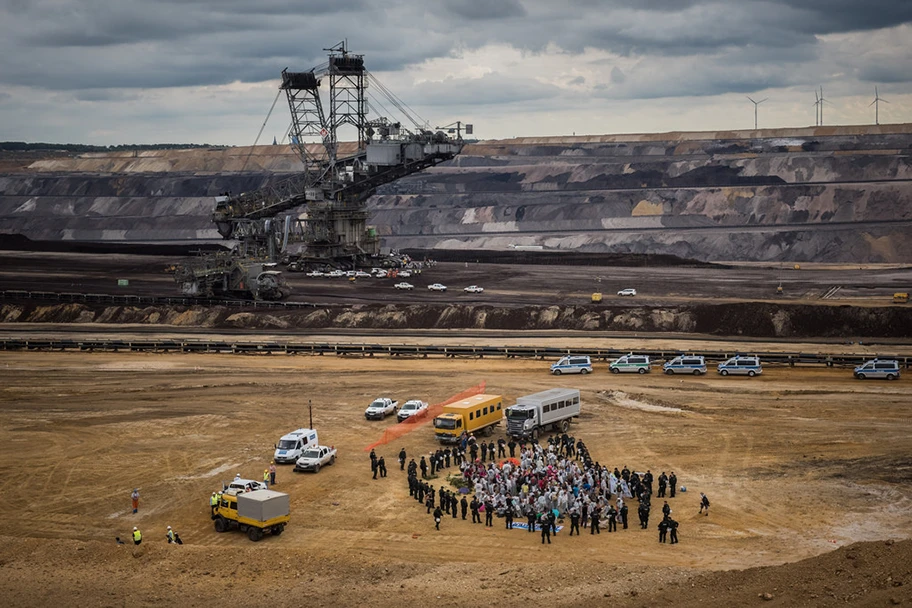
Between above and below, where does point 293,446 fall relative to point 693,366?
below

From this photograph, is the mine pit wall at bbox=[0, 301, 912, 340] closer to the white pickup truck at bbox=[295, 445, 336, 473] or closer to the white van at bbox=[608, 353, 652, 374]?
the white van at bbox=[608, 353, 652, 374]

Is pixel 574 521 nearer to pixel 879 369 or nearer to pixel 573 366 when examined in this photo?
pixel 573 366

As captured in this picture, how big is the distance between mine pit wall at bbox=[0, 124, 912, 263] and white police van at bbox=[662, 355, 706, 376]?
7849 centimetres

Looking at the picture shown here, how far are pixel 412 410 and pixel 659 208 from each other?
4799 inches

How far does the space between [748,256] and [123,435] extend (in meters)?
106

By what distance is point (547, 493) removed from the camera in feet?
115

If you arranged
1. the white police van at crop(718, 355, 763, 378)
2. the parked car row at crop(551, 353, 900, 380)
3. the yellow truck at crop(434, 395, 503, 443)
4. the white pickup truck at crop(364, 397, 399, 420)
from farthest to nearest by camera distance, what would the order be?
the white police van at crop(718, 355, 763, 378) < the parked car row at crop(551, 353, 900, 380) < the white pickup truck at crop(364, 397, 399, 420) < the yellow truck at crop(434, 395, 503, 443)

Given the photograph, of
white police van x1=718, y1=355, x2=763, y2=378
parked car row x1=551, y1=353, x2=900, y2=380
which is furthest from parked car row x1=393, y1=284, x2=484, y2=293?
white police van x1=718, y1=355, x2=763, y2=378

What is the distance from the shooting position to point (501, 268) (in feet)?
381

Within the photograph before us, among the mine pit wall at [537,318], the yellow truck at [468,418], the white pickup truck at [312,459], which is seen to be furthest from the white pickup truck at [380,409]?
the mine pit wall at [537,318]

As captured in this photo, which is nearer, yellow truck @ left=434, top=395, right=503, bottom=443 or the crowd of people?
the crowd of people

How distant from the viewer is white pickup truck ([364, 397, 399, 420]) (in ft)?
167

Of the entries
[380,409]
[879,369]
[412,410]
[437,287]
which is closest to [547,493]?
[412,410]

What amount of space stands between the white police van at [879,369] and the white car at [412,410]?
25407 millimetres
